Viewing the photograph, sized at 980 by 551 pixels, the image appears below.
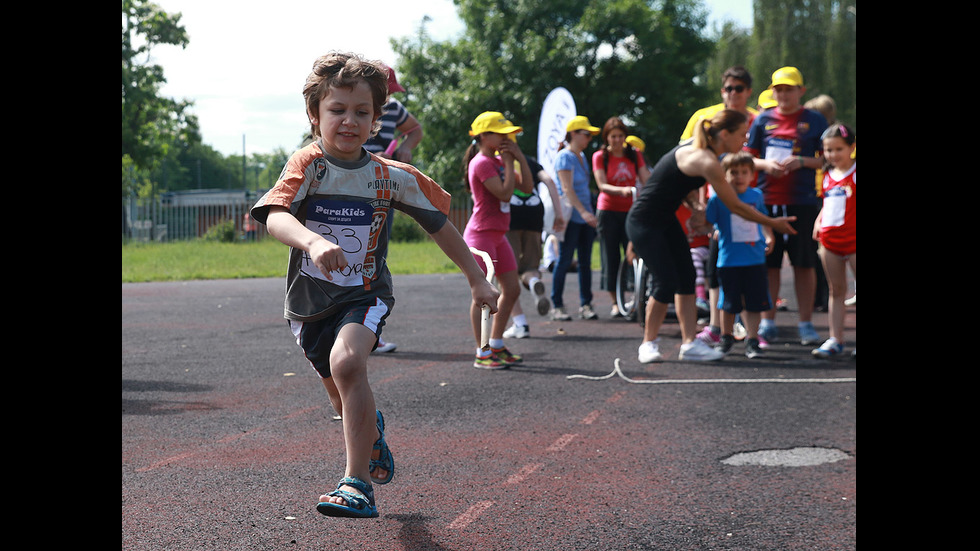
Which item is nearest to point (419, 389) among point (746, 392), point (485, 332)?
point (746, 392)

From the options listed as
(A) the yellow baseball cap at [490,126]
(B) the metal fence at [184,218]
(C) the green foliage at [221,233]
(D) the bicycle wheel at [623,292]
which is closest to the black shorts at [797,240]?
(D) the bicycle wheel at [623,292]

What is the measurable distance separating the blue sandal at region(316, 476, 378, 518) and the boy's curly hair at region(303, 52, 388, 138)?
1258 mm

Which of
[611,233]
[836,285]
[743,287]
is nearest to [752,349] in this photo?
[743,287]

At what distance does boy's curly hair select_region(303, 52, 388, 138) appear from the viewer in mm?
3186

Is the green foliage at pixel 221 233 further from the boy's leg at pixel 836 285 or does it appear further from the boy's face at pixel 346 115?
the boy's face at pixel 346 115

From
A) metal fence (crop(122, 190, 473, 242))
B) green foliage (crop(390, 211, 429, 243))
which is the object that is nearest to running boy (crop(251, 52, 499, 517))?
green foliage (crop(390, 211, 429, 243))

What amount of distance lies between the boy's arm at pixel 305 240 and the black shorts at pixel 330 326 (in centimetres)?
38

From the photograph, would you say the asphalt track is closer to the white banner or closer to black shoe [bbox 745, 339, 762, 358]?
black shoe [bbox 745, 339, 762, 358]

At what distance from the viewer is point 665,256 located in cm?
708

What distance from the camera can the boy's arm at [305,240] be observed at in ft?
9.02

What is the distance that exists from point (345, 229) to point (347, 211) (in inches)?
2.5

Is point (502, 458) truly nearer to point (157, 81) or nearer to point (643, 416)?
point (643, 416)

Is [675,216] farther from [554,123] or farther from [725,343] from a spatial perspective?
[554,123]
